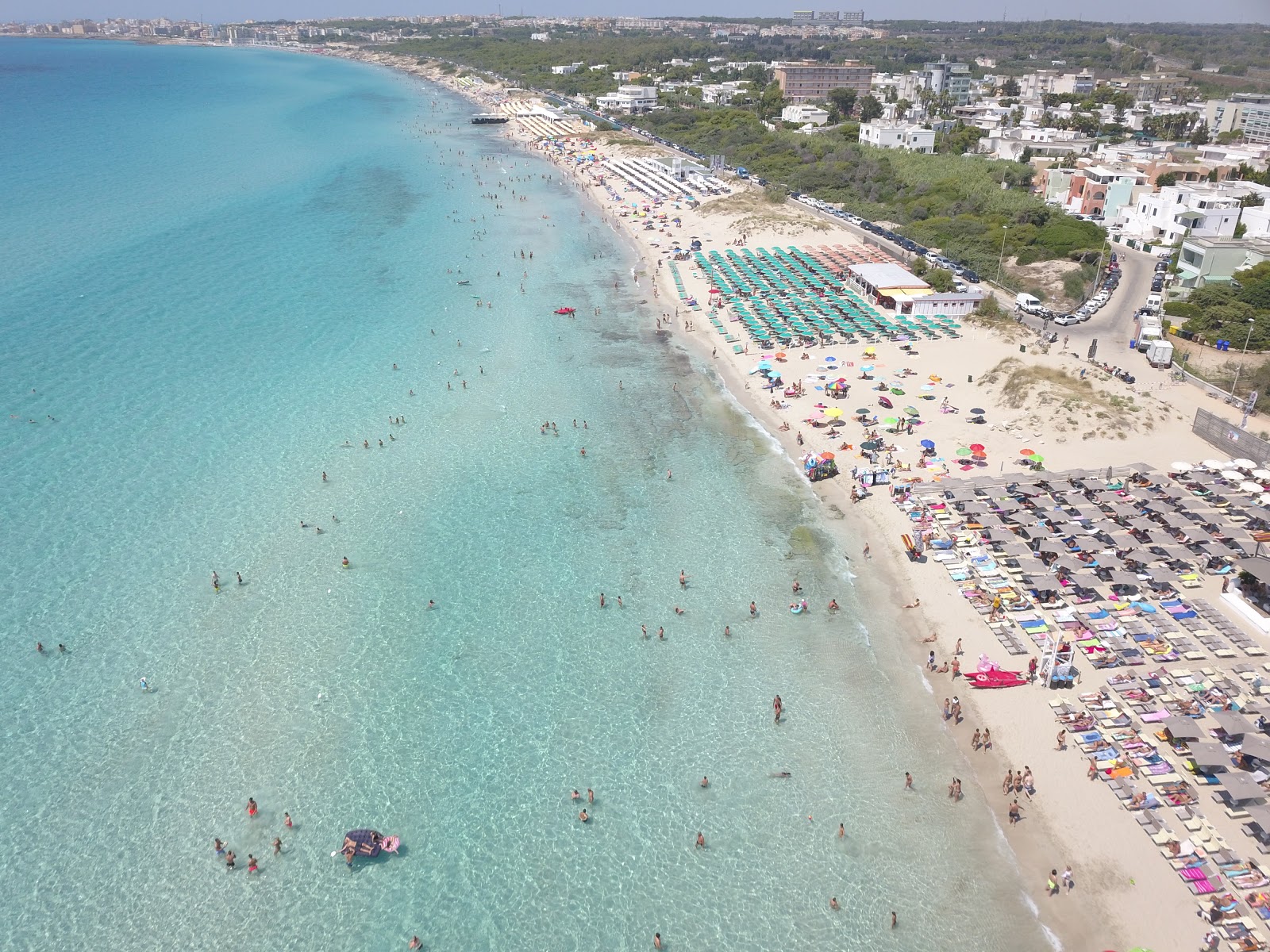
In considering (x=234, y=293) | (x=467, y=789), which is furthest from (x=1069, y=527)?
(x=234, y=293)

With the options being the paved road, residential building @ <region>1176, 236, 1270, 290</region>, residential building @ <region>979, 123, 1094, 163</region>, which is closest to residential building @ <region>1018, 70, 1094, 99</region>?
residential building @ <region>979, 123, 1094, 163</region>

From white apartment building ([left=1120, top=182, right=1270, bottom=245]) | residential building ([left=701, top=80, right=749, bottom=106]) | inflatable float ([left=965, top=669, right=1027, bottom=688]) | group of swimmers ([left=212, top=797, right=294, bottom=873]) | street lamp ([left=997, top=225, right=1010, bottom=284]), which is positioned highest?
residential building ([left=701, top=80, right=749, bottom=106])

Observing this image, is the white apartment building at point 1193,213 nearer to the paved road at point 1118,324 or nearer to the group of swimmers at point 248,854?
the paved road at point 1118,324

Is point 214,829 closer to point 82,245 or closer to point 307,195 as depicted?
point 82,245

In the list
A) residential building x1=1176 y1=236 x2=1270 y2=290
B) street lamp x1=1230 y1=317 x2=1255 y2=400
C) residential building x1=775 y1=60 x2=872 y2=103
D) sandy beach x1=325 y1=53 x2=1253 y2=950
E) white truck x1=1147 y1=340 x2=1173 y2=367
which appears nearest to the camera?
sandy beach x1=325 y1=53 x2=1253 y2=950

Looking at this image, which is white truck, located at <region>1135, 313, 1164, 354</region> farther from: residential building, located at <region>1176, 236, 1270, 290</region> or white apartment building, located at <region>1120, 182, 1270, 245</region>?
white apartment building, located at <region>1120, 182, 1270, 245</region>

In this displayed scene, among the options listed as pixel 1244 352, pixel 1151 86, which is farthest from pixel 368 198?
pixel 1151 86

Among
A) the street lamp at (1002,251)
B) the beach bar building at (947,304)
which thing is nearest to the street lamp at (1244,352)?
the beach bar building at (947,304)
